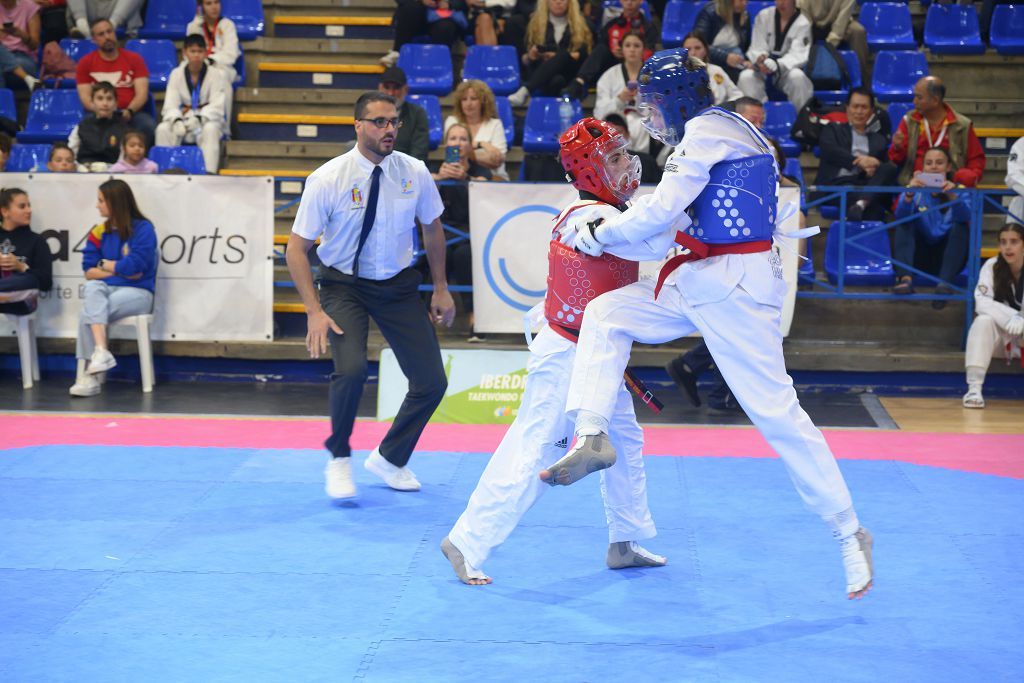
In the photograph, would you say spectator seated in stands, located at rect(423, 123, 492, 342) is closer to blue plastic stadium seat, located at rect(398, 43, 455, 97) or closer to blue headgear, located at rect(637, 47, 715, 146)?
blue plastic stadium seat, located at rect(398, 43, 455, 97)

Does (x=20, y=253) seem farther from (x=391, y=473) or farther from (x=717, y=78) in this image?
(x=717, y=78)

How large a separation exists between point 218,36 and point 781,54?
5159 millimetres

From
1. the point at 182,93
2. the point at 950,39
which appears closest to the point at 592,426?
the point at 182,93

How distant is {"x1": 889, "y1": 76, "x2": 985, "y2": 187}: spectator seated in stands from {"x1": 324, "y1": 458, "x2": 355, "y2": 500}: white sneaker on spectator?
5.80 metres

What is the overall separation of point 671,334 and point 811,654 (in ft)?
3.75

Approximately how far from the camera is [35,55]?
1177cm

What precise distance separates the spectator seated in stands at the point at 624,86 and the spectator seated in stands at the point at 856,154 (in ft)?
5.17

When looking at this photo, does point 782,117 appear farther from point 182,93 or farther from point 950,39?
point 182,93

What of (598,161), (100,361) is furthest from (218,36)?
(598,161)

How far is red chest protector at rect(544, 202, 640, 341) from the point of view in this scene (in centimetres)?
428

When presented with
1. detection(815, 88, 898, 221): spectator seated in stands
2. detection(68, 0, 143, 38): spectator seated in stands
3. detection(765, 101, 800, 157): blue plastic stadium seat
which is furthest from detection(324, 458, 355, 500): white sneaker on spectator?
detection(68, 0, 143, 38): spectator seated in stands

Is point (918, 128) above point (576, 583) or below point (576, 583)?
above

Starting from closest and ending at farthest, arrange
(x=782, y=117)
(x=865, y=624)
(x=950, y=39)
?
(x=865, y=624)
(x=782, y=117)
(x=950, y=39)

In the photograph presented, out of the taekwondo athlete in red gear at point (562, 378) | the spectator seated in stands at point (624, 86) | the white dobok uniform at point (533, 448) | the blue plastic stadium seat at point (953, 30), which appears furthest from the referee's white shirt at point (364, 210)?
the blue plastic stadium seat at point (953, 30)
